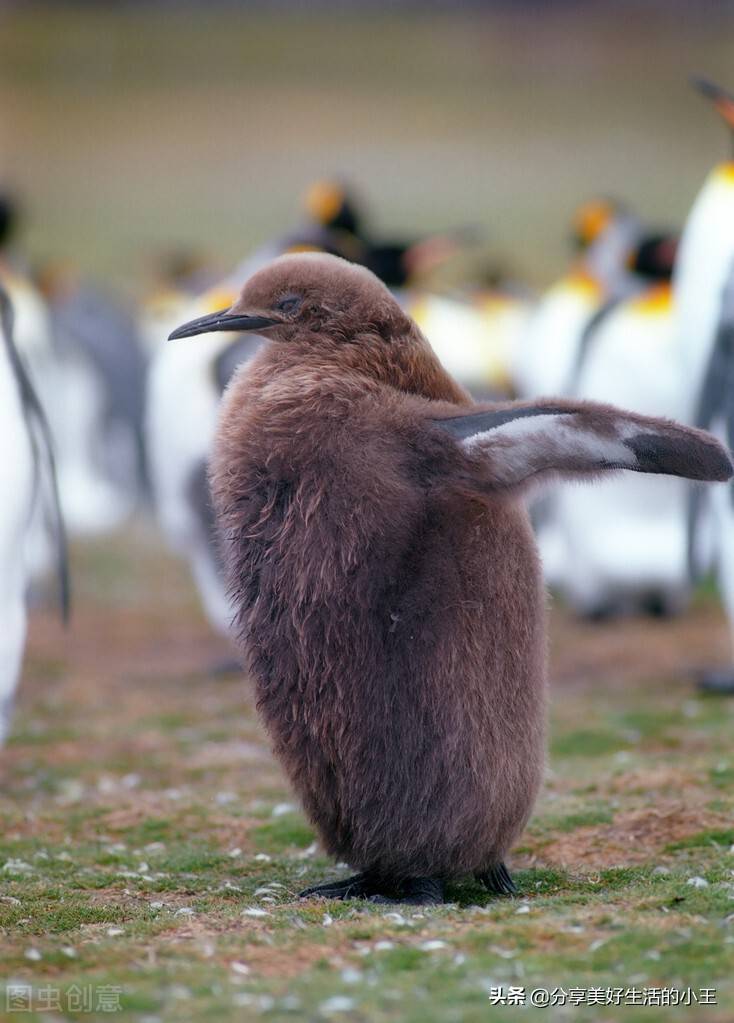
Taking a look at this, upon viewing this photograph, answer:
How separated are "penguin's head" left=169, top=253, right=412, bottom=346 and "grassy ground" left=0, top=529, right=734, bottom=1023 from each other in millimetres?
871

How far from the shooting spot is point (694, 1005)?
7.72 ft

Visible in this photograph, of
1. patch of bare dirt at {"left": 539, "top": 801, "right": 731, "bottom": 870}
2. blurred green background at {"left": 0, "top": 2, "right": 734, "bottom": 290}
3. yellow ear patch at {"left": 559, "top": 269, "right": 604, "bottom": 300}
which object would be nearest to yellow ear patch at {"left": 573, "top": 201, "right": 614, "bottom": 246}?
yellow ear patch at {"left": 559, "top": 269, "right": 604, "bottom": 300}

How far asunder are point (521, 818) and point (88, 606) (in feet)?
19.6

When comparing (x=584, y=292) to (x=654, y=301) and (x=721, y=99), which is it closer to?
(x=654, y=301)

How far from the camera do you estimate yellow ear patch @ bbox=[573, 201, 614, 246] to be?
452 inches

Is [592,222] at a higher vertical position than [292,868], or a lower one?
higher

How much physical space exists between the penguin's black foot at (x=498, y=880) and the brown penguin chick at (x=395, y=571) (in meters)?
0.08

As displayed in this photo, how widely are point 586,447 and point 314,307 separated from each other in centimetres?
73

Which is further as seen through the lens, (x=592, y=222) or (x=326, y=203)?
(x=592, y=222)

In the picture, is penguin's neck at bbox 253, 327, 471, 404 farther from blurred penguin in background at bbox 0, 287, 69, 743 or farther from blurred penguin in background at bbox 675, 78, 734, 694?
blurred penguin in background at bbox 675, 78, 734, 694

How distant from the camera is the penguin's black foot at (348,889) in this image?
131 inches

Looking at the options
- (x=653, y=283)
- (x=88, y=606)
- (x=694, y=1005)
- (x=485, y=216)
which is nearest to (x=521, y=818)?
(x=694, y=1005)

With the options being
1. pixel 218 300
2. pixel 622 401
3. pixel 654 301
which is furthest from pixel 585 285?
pixel 218 300

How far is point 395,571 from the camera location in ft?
10.1
